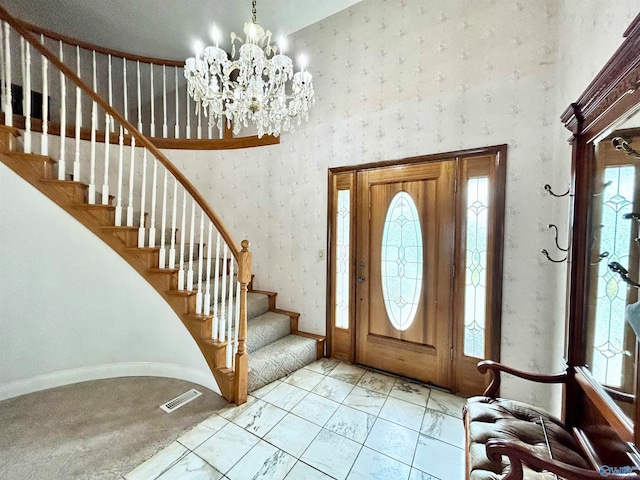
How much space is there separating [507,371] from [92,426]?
9.42 feet

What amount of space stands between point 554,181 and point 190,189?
291cm

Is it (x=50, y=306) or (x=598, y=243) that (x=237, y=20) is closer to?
(x=50, y=306)

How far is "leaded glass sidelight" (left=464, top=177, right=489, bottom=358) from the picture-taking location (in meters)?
2.22

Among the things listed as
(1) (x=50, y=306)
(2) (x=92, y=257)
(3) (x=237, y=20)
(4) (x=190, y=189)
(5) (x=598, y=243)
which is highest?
(3) (x=237, y=20)

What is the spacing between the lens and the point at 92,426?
193 cm

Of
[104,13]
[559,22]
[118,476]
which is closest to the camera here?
[118,476]

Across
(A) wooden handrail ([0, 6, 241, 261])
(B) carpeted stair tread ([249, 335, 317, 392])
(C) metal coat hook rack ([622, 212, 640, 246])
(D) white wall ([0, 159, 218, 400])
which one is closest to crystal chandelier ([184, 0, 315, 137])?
(A) wooden handrail ([0, 6, 241, 261])

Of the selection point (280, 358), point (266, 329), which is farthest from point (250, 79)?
point (280, 358)

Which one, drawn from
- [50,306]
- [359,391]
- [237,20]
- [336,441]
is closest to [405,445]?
[336,441]

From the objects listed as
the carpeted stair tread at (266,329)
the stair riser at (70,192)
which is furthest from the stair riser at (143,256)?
the carpeted stair tread at (266,329)

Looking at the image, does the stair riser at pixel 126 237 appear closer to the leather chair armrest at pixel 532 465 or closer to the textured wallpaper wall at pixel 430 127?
the textured wallpaper wall at pixel 430 127

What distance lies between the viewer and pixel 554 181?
6.41 ft

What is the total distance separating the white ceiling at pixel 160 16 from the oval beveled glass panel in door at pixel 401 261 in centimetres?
228

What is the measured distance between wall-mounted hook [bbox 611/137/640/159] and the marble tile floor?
6.05ft
